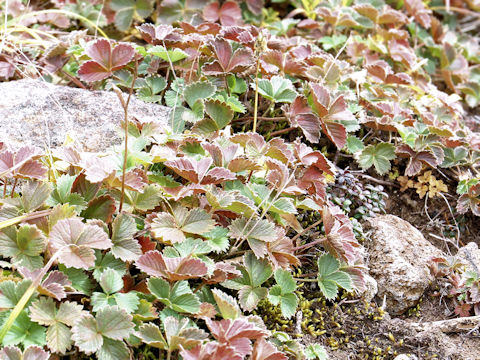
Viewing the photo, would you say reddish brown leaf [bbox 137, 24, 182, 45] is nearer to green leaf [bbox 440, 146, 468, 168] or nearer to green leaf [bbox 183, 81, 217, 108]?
green leaf [bbox 183, 81, 217, 108]

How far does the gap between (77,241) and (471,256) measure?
152 cm

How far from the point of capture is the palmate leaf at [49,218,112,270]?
148 cm

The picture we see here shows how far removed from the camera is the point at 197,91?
2.24 metres

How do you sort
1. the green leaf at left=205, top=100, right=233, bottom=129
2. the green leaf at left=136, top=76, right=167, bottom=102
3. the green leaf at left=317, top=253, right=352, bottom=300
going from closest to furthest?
1. the green leaf at left=317, top=253, right=352, bottom=300
2. the green leaf at left=205, top=100, right=233, bottom=129
3. the green leaf at left=136, top=76, right=167, bottom=102

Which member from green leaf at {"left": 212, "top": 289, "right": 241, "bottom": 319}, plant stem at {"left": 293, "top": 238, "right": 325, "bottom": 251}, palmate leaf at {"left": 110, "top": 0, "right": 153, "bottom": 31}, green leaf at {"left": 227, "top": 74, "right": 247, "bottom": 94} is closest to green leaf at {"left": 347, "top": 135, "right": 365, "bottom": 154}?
green leaf at {"left": 227, "top": 74, "right": 247, "bottom": 94}

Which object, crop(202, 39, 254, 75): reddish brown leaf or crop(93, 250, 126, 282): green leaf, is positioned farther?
crop(202, 39, 254, 75): reddish brown leaf

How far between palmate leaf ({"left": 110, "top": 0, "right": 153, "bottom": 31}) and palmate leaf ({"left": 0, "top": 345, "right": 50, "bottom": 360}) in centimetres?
242

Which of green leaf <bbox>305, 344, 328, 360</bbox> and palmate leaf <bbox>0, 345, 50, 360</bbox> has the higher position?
palmate leaf <bbox>0, 345, 50, 360</bbox>

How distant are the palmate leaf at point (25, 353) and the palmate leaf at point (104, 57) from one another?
1.23m

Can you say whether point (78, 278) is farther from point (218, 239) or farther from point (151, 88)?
point (151, 88)

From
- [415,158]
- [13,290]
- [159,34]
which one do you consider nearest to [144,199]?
[13,290]

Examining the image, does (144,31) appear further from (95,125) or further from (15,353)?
(15,353)

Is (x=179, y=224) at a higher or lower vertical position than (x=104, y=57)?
lower

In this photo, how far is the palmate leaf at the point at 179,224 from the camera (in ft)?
5.35
